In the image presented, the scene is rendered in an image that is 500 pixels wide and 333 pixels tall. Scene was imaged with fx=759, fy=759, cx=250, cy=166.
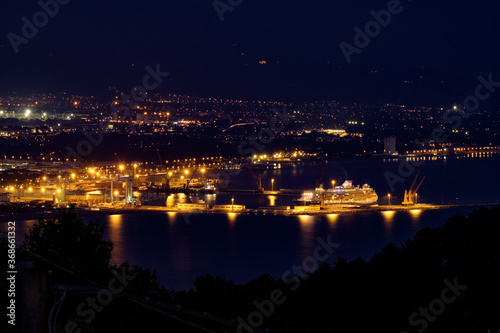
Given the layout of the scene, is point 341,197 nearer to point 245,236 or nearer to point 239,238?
point 245,236

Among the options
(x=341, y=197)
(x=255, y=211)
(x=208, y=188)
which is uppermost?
(x=208, y=188)

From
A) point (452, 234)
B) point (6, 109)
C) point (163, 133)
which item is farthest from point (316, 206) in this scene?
point (6, 109)

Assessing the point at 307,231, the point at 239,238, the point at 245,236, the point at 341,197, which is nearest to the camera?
the point at 239,238

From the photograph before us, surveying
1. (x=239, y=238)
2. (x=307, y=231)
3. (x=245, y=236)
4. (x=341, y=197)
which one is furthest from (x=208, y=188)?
→ (x=239, y=238)

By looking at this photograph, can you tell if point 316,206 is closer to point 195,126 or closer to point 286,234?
point 286,234

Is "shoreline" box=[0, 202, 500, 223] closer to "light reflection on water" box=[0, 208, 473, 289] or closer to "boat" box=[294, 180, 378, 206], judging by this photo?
"light reflection on water" box=[0, 208, 473, 289]
